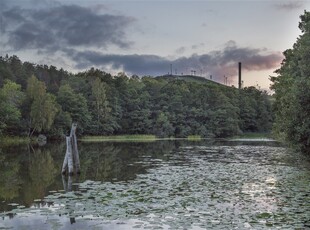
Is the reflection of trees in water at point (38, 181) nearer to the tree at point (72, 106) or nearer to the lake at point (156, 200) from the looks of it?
the lake at point (156, 200)

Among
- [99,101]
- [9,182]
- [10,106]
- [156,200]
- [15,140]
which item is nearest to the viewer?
[156,200]

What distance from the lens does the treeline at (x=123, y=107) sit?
251ft

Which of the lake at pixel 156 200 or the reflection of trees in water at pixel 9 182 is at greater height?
the lake at pixel 156 200

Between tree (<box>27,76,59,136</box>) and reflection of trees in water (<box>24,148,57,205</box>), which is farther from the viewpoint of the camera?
tree (<box>27,76,59,136</box>)

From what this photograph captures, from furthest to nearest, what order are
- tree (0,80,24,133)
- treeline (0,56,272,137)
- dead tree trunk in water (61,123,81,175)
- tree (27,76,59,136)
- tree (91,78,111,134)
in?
tree (91,78,111,134), treeline (0,56,272,137), tree (27,76,59,136), tree (0,80,24,133), dead tree trunk in water (61,123,81,175)

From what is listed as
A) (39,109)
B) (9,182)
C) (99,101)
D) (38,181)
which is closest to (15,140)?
(39,109)

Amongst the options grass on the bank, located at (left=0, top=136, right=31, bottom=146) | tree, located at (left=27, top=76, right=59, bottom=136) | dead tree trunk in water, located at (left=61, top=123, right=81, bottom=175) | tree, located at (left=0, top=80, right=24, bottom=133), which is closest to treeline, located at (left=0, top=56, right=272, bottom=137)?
tree, located at (left=27, top=76, right=59, bottom=136)

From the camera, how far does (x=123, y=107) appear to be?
109 metres

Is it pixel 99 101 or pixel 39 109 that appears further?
pixel 99 101

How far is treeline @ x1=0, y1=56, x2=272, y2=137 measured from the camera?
76.5 m

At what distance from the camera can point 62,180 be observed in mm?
20438

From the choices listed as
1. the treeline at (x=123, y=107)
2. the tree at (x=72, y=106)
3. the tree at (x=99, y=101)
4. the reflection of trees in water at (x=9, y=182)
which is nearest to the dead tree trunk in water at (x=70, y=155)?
the reflection of trees in water at (x=9, y=182)

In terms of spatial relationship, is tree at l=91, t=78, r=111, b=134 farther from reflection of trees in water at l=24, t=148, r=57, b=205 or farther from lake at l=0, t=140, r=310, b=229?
lake at l=0, t=140, r=310, b=229

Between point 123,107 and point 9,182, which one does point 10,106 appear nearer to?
point 123,107
